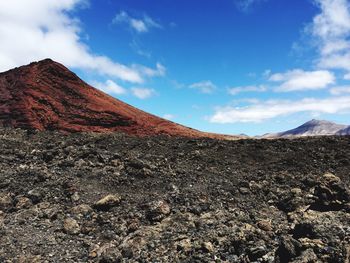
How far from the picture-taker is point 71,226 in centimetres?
1141

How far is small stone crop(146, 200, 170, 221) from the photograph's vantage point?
11.8m

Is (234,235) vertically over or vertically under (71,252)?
over

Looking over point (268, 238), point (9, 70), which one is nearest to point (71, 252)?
point (268, 238)

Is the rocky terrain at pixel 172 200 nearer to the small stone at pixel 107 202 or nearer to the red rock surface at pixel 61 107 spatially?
the small stone at pixel 107 202

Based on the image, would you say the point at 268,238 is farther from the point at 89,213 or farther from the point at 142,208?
the point at 89,213

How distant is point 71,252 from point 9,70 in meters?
17.6

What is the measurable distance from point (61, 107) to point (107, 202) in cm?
1054

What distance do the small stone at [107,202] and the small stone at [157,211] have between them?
1.06 meters

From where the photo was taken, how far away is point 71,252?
10344mm

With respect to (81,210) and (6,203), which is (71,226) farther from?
(6,203)

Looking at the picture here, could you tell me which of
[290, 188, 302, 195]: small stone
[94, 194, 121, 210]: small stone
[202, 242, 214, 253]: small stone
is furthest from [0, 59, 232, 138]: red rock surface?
[202, 242, 214, 253]: small stone

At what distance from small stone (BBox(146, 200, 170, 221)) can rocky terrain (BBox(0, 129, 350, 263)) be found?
30 mm

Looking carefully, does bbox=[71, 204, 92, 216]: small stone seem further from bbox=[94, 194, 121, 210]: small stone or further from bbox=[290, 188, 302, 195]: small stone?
bbox=[290, 188, 302, 195]: small stone

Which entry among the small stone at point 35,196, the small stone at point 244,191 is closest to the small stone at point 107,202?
the small stone at point 35,196
